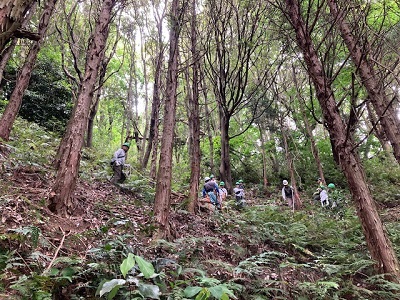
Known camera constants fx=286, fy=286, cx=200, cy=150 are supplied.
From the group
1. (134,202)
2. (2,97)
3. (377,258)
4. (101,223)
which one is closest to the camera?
(377,258)

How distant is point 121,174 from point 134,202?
173 cm

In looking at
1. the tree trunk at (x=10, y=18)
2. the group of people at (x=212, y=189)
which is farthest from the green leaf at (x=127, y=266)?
the group of people at (x=212, y=189)

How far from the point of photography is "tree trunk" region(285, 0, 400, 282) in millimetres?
4195

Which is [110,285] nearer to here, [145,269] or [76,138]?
[145,269]

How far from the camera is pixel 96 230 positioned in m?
3.94

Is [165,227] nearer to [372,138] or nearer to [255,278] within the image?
[255,278]

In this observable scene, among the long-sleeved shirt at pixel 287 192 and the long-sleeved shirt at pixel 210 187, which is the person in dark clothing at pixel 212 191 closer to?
the long-sleeved shirt at pixel 210 187

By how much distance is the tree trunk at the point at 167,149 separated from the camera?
5.14m

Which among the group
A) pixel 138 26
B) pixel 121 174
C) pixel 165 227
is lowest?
pixel 165 227

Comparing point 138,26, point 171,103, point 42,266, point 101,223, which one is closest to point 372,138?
point 138,26

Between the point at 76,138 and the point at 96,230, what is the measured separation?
1.73 metres

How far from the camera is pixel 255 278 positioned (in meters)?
4.22

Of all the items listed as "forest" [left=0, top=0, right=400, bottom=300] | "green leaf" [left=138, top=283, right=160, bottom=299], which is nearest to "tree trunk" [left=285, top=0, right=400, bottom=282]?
"forest" [left=0, top=0, right=400, bottom=300]

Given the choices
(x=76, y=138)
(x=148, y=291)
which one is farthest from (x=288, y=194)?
(x=148, y=291)
